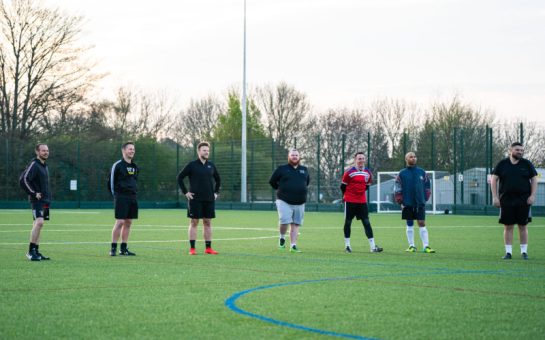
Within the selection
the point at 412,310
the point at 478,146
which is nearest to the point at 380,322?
the point at 412,310

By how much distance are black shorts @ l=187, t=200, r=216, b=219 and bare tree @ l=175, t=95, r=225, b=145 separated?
61767 millimetres

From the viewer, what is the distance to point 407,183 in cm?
1588

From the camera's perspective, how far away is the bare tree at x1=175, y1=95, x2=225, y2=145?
77.1 m

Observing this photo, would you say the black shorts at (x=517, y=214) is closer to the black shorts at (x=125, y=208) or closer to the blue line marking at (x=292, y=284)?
the blue line marking at (x=292, y=284)

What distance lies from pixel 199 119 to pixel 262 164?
97.5 feet

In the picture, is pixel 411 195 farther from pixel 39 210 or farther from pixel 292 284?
pixel 39 210

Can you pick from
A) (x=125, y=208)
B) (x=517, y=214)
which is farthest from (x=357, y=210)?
(x=125, y=208)

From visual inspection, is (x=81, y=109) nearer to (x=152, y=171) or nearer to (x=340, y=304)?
(x=152, y=171)

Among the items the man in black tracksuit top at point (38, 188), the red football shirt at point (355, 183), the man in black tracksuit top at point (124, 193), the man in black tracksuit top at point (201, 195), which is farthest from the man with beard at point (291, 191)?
the man in black tracksuit top at point (38, 188)

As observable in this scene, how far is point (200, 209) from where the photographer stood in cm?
1498

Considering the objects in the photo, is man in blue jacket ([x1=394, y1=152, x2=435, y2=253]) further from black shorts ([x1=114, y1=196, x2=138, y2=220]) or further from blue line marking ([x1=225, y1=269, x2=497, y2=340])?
black shorts ([x1=114, y1=196, x2=138, y2=220])

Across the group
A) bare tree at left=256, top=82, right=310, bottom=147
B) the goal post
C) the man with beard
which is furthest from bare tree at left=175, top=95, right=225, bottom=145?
the man with beard

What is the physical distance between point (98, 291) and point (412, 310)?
3.58 m

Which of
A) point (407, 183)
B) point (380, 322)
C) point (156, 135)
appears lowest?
point (380, 322)
